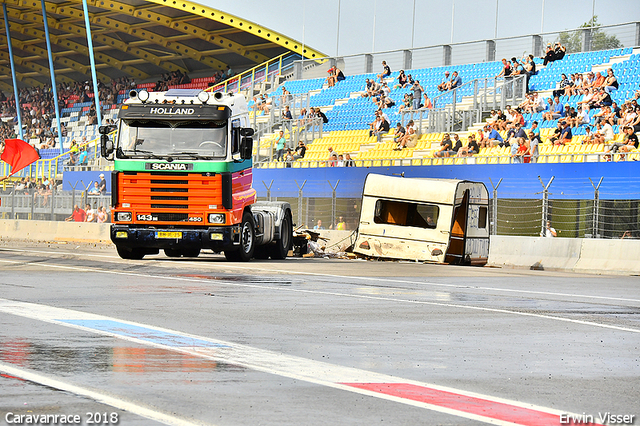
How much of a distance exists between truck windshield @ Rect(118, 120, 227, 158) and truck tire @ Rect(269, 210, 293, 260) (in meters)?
4.53

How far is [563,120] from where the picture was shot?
29562 millimetres

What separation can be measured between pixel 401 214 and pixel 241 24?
106 ft

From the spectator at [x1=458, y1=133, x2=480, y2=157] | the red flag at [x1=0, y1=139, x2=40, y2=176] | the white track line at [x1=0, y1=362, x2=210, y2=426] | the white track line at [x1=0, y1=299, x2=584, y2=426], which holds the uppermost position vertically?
the spectator at [x1=458, y1=133, x2=480, y2=157]

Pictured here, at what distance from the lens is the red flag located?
30609 mm

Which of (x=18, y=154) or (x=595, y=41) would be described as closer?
(x=18, y=154)

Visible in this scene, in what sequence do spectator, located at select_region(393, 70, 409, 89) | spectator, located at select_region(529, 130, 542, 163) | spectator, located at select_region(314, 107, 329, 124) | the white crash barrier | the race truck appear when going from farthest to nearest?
spectator, located at select_region(314, 107, 329, 124)
spectator, located at select_region(393, 70, 409, 89)
spectator, located at select_region(529, 130, 542, 163)
the white crash barrier
the race truck

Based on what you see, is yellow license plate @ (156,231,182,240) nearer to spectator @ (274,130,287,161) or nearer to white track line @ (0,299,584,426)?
white track line @ (0,299,584,426)

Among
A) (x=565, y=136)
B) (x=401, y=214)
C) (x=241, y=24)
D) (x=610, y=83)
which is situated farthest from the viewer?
(x=241, y=24)

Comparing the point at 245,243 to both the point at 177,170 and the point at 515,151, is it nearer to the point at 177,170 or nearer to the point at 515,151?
the point at 177,170

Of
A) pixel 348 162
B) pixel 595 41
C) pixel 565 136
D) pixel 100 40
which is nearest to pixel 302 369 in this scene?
pixel 565 136

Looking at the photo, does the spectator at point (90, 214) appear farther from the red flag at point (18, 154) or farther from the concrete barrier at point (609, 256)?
the concrete barrier at point (609, 256)

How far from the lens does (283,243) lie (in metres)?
24.6

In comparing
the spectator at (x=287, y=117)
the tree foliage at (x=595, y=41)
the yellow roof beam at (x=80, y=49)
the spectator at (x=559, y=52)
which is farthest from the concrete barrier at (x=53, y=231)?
the yellow roof beam at (x=80, y=49)

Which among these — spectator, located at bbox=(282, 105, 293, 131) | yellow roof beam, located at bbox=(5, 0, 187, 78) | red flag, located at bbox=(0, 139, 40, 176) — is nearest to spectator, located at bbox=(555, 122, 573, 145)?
spectator, located at bbox=(282, 105, 293, 131)
